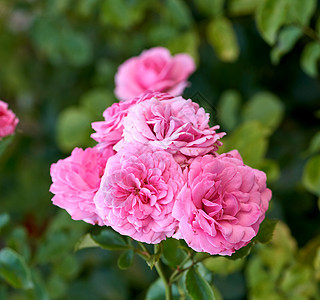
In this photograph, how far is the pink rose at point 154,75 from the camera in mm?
608

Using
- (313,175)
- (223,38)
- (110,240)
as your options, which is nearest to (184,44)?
(223,38)

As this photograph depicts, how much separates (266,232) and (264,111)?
0.48 metres

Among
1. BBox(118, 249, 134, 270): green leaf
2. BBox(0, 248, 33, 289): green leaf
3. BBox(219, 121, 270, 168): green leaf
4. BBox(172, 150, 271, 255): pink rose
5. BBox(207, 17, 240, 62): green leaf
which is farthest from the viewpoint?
BBox(207, 17, 240, 62): green leaf

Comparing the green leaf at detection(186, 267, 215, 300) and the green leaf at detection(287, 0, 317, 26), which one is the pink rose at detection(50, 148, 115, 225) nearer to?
the green leaf at detection(186, 267, 215, 300)

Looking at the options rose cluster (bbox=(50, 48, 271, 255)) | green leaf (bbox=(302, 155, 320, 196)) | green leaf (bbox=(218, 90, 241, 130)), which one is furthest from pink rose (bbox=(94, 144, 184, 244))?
green leaf (bbox=(218, 90, 241, 130))

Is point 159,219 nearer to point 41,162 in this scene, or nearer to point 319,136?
point 319,136

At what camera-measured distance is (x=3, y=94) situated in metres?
1.57

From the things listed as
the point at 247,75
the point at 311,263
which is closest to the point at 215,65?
the point at 247,75

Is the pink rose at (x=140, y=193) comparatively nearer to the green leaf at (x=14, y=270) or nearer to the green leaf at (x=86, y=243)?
the green leaf at (x=86, y=243)

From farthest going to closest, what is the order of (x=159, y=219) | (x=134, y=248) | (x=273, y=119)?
(x=273, y=119), (x=134, y=248), (x=159, y=219)

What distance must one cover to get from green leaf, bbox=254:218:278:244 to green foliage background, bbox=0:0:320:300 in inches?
3.1

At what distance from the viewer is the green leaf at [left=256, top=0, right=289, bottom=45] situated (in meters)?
0.65

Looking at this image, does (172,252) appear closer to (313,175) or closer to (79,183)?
(79,183)

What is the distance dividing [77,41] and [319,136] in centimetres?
69
